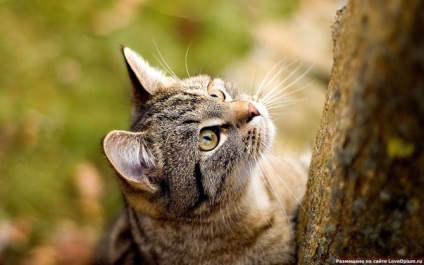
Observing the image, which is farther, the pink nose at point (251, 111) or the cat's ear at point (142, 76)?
the cat's ear at point (142, 76)

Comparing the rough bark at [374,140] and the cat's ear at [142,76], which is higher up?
the cat's ear at [142,76]

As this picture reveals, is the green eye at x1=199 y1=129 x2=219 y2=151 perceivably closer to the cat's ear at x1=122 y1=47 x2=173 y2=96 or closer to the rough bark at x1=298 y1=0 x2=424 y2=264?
the cat's ear at x1=122 y1=47 x2=173 y2=96

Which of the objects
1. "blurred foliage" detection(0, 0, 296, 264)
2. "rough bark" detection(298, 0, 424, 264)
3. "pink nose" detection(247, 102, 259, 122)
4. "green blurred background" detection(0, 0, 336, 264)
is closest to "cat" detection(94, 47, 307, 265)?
"pink nose" detection(247, 102, 259, 122)

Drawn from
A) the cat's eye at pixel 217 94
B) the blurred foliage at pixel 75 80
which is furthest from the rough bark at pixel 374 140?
the blurred foliage at pixel 75 80

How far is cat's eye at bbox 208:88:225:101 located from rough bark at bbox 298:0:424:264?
35.8 inches

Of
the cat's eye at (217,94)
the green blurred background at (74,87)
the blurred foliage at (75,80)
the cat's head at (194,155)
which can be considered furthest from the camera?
the blurred foliage at (75,80)

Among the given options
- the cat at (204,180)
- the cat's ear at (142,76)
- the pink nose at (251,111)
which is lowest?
the cat at (204,180)

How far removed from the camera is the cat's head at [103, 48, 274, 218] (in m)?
2.47

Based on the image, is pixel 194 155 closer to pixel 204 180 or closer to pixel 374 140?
pixel 204 180

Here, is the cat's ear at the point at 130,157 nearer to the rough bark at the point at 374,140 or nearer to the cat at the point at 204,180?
the cat at the point at 204,180

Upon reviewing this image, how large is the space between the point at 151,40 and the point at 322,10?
2.11 m

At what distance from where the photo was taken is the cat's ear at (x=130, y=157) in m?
2.24

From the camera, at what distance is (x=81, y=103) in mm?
4434

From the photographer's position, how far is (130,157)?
2379mm
